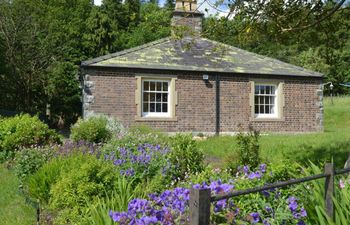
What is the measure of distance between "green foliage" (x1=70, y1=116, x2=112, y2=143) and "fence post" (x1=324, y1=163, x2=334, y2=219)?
10.5m

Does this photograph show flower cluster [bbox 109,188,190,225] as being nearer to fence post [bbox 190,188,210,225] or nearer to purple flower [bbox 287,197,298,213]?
fence post [bbox 190,188,210,225]

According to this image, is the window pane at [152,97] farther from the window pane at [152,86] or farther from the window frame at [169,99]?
the window frame at [169,99]

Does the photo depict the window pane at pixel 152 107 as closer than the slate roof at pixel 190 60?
No

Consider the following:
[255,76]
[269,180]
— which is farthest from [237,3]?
[255,76]

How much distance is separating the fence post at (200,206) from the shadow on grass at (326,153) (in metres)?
7.89

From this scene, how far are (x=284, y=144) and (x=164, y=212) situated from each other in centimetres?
1131

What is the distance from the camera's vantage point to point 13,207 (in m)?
6.64

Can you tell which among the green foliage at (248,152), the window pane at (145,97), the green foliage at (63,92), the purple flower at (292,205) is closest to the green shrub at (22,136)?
the window pane at (145,97)

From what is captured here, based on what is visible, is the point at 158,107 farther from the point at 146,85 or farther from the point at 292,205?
the point at 292,205

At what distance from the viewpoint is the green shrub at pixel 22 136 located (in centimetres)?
1241

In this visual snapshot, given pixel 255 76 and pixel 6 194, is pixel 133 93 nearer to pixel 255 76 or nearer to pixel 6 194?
pixel 255 76

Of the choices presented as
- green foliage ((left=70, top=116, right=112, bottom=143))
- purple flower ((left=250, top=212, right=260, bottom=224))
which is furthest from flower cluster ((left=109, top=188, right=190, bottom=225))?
green foliage ((left=70, top=116, right=112, bottom=143))

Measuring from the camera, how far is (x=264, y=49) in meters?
56.2

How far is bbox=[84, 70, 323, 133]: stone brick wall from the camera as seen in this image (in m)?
17.6
